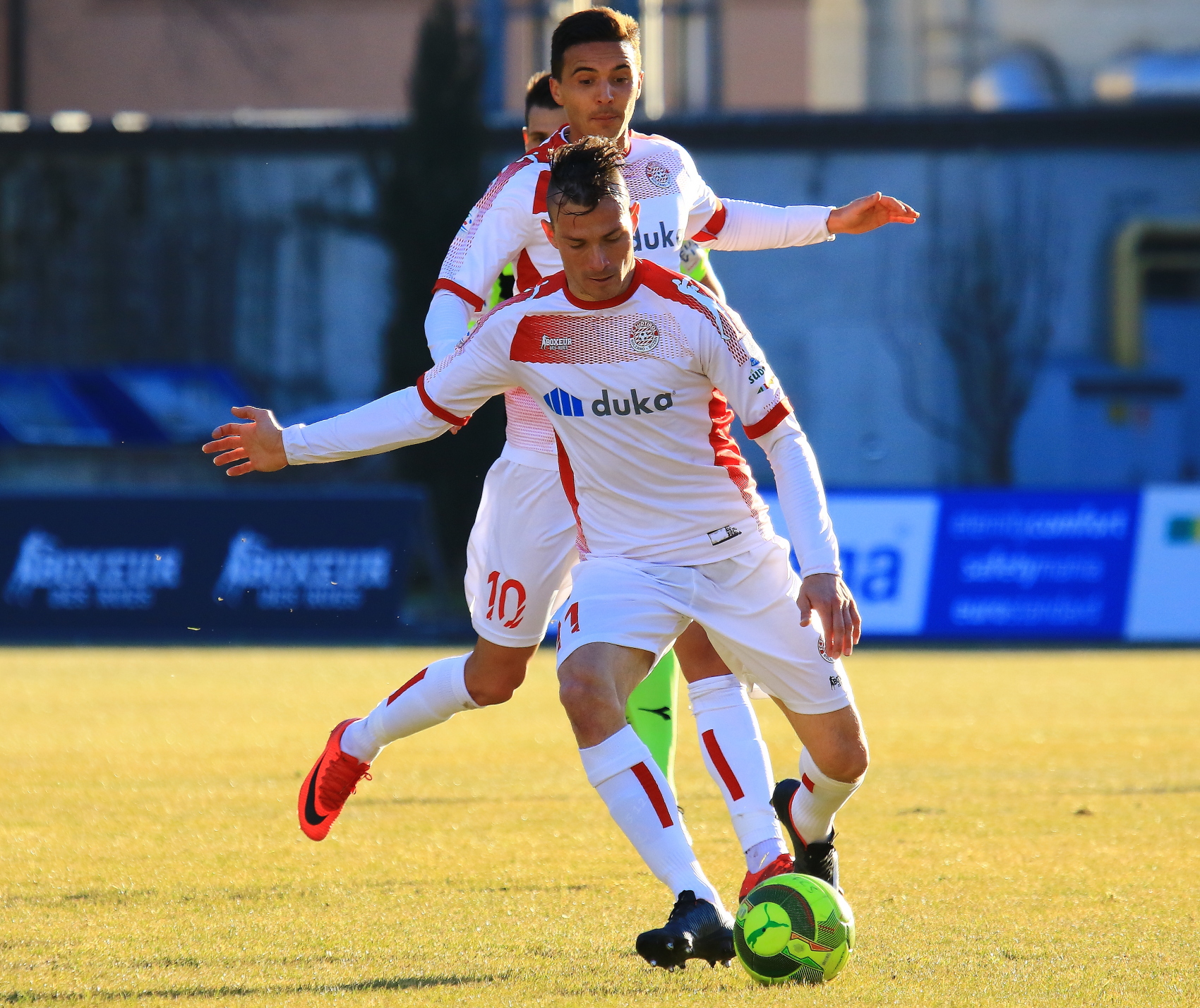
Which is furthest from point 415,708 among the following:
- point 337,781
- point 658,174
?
point 658,174

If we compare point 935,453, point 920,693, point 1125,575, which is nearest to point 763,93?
point 935,453

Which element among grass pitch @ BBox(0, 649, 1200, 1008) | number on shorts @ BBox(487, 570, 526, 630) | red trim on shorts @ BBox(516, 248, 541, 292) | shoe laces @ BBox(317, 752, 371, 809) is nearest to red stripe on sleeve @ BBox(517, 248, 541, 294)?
red trim on shorts @ BBox(516, 248, 541, 292)

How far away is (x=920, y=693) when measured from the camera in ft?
38.6

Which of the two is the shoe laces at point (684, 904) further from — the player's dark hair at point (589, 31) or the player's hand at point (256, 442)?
the player's dark hair at point (589, 31)

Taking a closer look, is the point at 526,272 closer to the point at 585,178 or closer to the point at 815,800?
the point at 585,178

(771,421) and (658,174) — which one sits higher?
(658,174)

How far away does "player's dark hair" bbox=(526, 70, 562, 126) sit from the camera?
6.03 metres

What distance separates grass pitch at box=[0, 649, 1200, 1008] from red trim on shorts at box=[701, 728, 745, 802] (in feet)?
1.45

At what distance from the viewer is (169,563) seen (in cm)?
1603

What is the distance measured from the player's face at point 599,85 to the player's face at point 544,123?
0.75 m

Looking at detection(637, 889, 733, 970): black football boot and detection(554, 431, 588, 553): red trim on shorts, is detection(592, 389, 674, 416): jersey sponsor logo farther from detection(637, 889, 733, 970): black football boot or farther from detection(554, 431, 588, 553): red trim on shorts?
detection(637, 889, 733, 970): black football boot

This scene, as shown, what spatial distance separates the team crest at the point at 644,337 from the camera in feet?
15.1

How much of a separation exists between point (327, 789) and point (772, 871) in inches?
69.6

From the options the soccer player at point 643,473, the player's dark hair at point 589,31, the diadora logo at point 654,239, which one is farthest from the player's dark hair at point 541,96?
the soccer player at point 643,473
